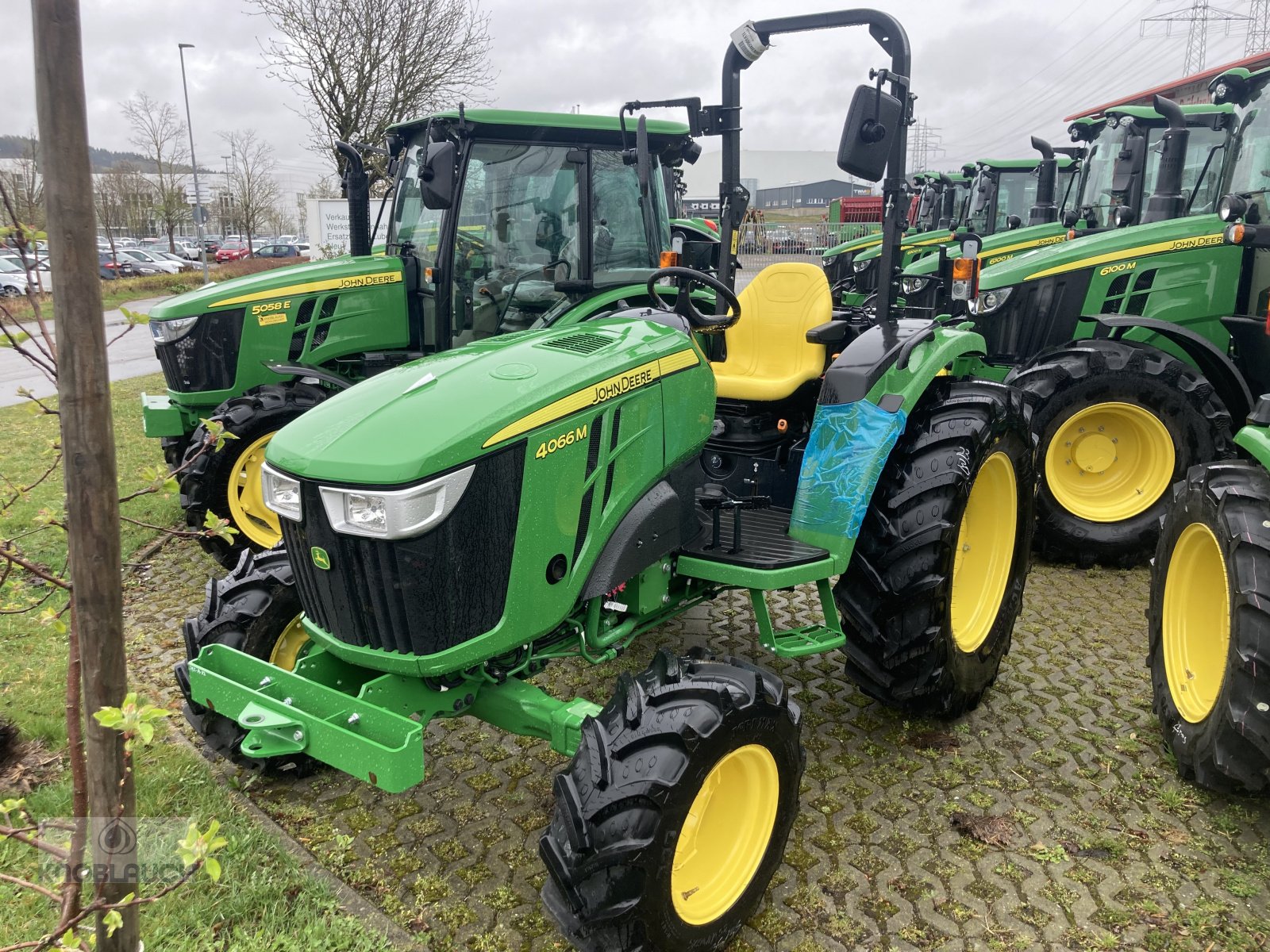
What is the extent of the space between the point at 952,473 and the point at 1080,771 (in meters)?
1.14

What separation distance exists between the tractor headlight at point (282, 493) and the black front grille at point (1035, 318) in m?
4.83

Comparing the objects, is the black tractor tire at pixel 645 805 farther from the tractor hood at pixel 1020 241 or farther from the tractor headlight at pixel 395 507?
the tractor hood at pixel 1020 241

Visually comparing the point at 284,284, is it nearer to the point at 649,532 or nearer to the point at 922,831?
the point at 649,532

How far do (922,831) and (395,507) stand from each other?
77.0 inches

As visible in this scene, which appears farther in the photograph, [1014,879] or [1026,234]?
[1026,234]

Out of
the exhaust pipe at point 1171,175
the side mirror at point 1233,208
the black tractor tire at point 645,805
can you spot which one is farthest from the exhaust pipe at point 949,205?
the black tractor tire at point 645,805

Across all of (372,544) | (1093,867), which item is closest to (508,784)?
(372,544)

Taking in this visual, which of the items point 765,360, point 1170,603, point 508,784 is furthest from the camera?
point 765,360

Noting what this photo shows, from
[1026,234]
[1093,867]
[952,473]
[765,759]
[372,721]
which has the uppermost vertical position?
[1026,234]

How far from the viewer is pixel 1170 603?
344 cm

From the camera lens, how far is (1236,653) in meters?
2.80

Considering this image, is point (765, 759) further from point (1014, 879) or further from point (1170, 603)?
point (1170, 603)

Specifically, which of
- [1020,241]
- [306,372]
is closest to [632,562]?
[306,372]

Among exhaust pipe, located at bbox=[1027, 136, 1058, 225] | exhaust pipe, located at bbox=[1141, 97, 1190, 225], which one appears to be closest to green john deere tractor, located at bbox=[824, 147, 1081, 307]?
exhaust pipe, located at bbox=[1027, 136, 1058, 225]
